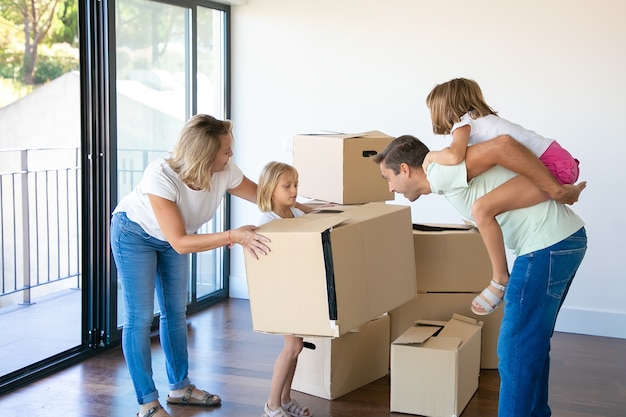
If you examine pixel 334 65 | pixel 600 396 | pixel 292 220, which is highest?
pixel 334 65

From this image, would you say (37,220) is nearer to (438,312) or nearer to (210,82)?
(210,82)

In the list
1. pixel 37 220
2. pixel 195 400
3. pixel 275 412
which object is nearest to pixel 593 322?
pixel 275 412

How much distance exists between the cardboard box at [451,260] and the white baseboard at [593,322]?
44.1 inches

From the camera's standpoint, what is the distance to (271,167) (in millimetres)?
3123

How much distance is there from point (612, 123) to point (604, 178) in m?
0.32

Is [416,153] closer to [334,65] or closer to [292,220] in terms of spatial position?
[292,220]

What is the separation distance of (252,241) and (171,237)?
41 centimetres

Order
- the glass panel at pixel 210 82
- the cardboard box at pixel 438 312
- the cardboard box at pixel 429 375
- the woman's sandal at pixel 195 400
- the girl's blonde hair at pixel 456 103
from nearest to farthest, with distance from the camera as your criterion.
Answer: the girl's blonde hair at pixel 456 103 < the cardboard box at pixel 429 375 < the woman's sandal at pixel 195 400 < the cardboard box at pixel 438 312 < the glass panel at pixel 210 82

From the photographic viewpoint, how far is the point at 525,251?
222cm

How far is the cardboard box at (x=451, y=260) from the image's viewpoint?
12.3 feet

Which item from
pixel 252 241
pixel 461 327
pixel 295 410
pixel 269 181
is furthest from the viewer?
pixel 461 327

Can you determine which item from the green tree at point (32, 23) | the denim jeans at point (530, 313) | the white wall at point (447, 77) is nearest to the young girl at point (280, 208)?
the denim jeans at point (530, 313)

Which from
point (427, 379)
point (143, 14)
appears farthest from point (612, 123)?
point (143, 14)

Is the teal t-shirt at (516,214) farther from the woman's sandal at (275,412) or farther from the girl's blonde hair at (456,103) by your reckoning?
the woman's sandal at (275,412)
